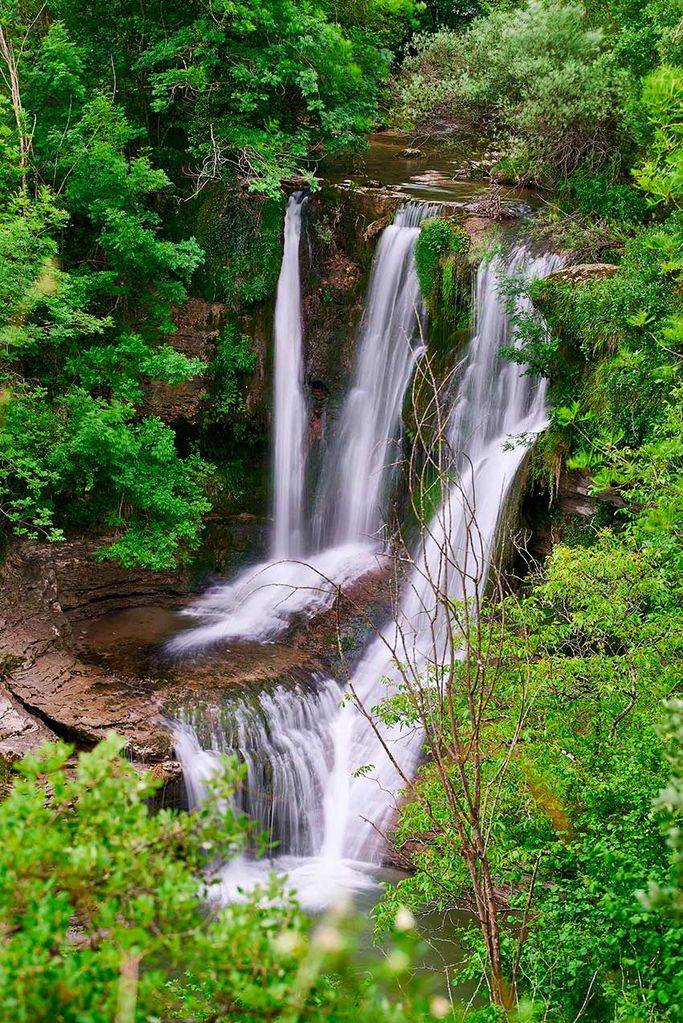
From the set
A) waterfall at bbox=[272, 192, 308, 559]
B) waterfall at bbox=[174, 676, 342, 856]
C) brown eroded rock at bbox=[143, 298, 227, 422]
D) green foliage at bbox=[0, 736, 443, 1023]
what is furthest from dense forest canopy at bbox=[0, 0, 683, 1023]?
waterfall at bbox=[174, 676, 342, 856]

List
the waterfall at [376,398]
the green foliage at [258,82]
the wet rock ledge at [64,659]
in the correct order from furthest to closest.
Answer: the waterfall at [376,398] → the green foliage at [258,82] → the wet rock ledge at [64,659]

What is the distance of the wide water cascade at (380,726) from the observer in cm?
951

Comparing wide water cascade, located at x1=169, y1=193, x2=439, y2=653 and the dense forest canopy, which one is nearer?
the dense forest canopy

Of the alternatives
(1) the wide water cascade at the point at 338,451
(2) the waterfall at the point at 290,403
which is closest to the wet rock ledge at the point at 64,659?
(1) the wide water cascade at the point at 338,451

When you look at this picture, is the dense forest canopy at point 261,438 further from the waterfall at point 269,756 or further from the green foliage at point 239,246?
the waterfall at point 269,756

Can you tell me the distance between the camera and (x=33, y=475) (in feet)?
37.7

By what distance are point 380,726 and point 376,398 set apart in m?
5.27

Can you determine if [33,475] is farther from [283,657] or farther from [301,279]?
[301,279]

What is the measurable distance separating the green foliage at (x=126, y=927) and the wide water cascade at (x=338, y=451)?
9914mm

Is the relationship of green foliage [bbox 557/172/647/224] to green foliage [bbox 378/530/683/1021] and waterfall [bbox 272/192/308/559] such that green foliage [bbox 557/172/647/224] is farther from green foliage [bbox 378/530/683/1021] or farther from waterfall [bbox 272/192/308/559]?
green foliage [bbox 378/530/683/1021]

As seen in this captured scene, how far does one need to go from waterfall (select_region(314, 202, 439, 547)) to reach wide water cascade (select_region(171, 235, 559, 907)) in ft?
4.19

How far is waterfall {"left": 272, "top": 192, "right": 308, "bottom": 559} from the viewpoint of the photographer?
46.1 feet

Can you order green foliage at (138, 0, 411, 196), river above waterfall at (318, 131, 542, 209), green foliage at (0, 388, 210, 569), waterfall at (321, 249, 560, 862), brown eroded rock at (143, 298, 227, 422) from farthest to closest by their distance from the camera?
river above waterfall at (318, 131, 542, 209)
brown eroded rock at (143, 298, 227, 422)
green foliage at (138, 0, 411, 196)
green foliage at (0, 388, 210, 569)
waterfall at (321, 249, 560, 862)

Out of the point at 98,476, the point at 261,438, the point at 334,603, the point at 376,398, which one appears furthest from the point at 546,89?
the point at 98,476
